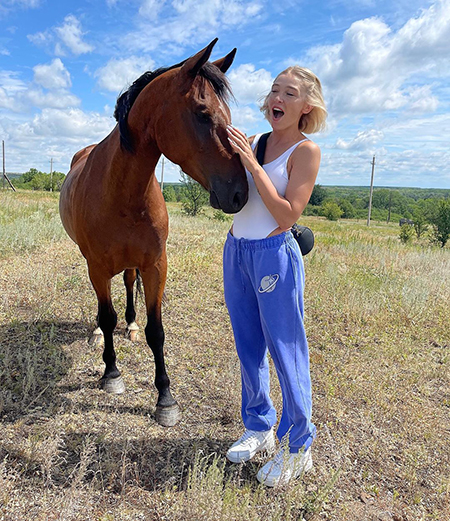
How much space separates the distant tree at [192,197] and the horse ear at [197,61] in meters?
16.8

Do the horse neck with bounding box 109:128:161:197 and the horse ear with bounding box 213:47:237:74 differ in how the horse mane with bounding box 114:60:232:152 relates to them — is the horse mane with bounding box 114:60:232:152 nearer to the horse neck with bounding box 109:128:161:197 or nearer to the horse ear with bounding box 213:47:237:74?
the horse neck with bounding box 109:128:161:197

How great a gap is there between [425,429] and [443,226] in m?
23.4

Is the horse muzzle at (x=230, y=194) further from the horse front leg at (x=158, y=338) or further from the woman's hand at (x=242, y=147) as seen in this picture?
the horse front leg at (x=158, y=338)

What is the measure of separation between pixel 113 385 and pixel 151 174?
171 centimetres

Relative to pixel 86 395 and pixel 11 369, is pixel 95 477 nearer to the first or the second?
pixel 86 395

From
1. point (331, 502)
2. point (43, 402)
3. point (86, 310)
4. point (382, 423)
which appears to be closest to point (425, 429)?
point (382, 423)

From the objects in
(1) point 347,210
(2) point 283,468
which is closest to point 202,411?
(2) point 283,468

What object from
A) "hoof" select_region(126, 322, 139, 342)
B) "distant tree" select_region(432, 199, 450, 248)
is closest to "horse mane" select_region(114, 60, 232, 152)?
"hoof" select_region(126, 322, 139, 342)

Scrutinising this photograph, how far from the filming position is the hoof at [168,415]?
262 cm

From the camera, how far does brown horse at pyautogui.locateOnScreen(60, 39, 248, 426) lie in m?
1.88

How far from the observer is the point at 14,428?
7.91ft

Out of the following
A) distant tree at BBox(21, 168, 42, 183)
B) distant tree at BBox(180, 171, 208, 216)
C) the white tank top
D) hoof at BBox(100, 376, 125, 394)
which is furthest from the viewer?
distant tree at BBox(21, 168, 42, 183)

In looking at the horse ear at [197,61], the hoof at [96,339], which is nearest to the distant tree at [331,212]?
the hoof at [96,339]

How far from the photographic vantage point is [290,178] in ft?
6.00
